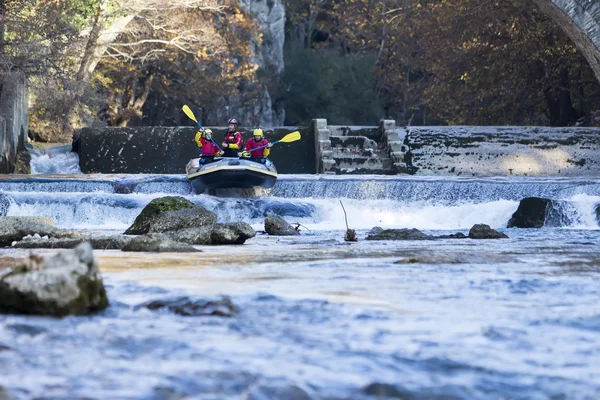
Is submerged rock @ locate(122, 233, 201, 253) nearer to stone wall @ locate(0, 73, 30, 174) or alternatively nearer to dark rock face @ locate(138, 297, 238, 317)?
dark rock face @ locate(138, 297, 238, 317)

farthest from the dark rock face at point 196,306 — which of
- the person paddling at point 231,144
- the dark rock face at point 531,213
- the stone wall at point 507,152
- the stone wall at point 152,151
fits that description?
the stone wall at point 152,151

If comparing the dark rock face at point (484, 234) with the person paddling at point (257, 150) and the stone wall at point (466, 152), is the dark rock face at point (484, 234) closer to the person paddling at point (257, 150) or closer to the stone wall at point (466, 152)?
the person paddling at point (257, 150)

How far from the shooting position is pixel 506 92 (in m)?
34.3

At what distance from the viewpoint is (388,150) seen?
30.4 metres

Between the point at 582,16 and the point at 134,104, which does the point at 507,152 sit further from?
the point at 134,104

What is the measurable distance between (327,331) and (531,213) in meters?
13.4

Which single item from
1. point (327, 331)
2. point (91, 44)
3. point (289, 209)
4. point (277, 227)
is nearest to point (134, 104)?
point (91, 44)

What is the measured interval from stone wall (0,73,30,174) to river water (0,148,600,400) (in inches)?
621

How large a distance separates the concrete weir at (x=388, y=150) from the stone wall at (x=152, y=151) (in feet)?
0.09

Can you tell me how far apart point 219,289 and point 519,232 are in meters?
10.1

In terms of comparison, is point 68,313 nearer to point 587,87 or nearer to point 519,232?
point 519,232

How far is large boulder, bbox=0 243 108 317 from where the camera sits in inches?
215

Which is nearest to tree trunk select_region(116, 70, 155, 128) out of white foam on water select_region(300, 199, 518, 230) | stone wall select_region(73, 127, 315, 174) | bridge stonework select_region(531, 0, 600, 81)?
stone wall select_region(73, 127, 315, 174)

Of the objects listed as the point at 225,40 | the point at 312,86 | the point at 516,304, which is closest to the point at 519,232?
the point at 516,304
